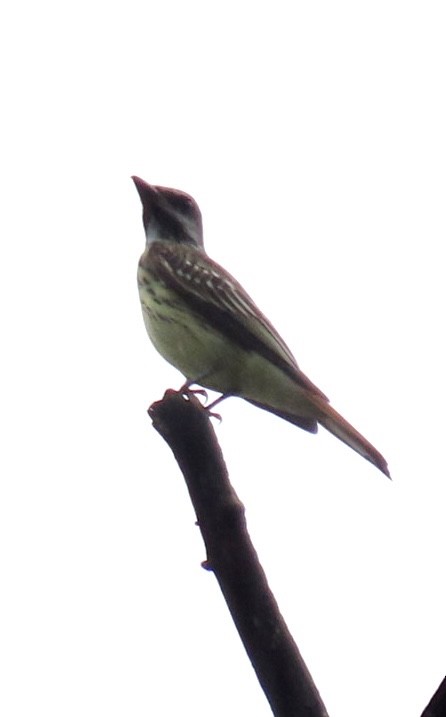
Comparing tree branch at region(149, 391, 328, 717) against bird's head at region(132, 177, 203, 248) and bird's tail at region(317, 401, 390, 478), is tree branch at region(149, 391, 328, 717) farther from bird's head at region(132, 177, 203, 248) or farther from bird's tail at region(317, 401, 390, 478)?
bird's head at region(132, 177, 203, 248)

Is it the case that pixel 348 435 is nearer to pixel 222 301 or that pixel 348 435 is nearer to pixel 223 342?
pixel 223 342

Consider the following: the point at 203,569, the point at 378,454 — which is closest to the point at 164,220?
the point at 378,454

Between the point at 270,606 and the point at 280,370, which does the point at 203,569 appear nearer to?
the point at 270,606

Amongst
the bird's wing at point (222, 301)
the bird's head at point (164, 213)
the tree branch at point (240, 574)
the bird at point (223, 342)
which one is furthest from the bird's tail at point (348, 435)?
the bird's head at point (164, 213)

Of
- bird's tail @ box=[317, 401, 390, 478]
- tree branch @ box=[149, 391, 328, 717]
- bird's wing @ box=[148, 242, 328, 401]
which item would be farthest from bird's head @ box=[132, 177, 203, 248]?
tree branch @ box=[149, 391, 328, 717]

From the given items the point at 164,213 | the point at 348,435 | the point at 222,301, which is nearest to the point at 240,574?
the point at 348,435

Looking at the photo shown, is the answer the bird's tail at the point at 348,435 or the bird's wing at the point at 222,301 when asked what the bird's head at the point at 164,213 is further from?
the bird's tail at the point at 348,435
